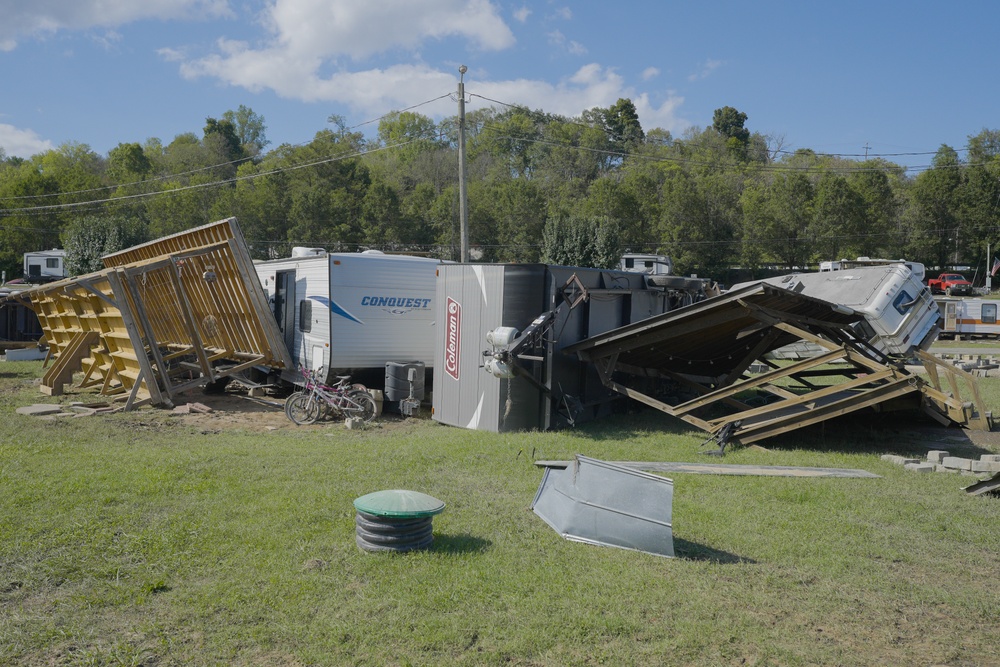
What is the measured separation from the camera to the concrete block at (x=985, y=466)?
8.03 metres

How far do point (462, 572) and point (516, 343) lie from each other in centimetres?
479

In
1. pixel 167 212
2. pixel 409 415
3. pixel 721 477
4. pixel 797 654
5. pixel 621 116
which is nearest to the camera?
pixel 797 654

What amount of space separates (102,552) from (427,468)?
3.40 m

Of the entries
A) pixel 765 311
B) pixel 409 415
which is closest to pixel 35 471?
pixel 409 415

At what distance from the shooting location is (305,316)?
519 inches

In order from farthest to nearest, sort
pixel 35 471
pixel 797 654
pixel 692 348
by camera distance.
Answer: pixel 692 348 < pixel 35 471 < pixel 797 654

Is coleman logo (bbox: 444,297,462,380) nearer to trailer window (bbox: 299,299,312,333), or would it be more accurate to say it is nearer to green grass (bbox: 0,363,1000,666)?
green grass (bbox: 0,363,1000,666)

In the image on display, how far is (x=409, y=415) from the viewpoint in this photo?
1198cm

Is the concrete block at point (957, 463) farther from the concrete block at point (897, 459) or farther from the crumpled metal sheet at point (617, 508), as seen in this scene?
the crumpled metal sheet at point (617, 508)

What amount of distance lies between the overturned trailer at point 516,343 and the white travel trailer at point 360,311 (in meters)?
1.72

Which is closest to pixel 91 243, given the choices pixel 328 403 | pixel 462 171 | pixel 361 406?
pixel 462 171

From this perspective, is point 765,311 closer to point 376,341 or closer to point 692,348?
point 692,348

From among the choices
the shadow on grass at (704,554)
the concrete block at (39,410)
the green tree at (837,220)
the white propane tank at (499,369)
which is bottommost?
the concrete block at (39,410)

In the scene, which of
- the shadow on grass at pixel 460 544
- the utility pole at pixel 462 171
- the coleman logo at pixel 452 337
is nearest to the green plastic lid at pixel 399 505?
the shadow on grass at pixel 460 544
